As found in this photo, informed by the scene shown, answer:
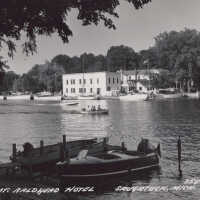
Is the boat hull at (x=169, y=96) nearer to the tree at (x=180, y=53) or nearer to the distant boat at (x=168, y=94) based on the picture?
the distant boat at (x=168, y=94)

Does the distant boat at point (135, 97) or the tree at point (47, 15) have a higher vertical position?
the tree at point (47, 15)

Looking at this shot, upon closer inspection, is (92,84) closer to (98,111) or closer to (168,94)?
(168,94)

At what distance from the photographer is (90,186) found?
26.1m

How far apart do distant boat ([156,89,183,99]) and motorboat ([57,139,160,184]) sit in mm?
132634

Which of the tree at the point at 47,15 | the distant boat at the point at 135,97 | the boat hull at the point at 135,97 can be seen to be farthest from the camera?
the distant boat at the point at 135,97

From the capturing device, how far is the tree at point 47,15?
47.4 ft

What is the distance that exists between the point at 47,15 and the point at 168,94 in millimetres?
150242

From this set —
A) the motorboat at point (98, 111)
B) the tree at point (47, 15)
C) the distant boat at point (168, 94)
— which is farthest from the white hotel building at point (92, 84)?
the tree at point (47, 15)

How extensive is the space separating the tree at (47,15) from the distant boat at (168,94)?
Result: 476ft

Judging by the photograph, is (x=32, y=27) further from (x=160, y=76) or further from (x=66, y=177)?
(x=160, y=76)

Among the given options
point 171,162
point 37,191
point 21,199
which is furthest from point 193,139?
point 21,199

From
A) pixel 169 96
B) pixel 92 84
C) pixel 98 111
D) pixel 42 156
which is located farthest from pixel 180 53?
pixel 42 156

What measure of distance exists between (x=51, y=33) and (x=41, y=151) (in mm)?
14440

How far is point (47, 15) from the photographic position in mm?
15453
